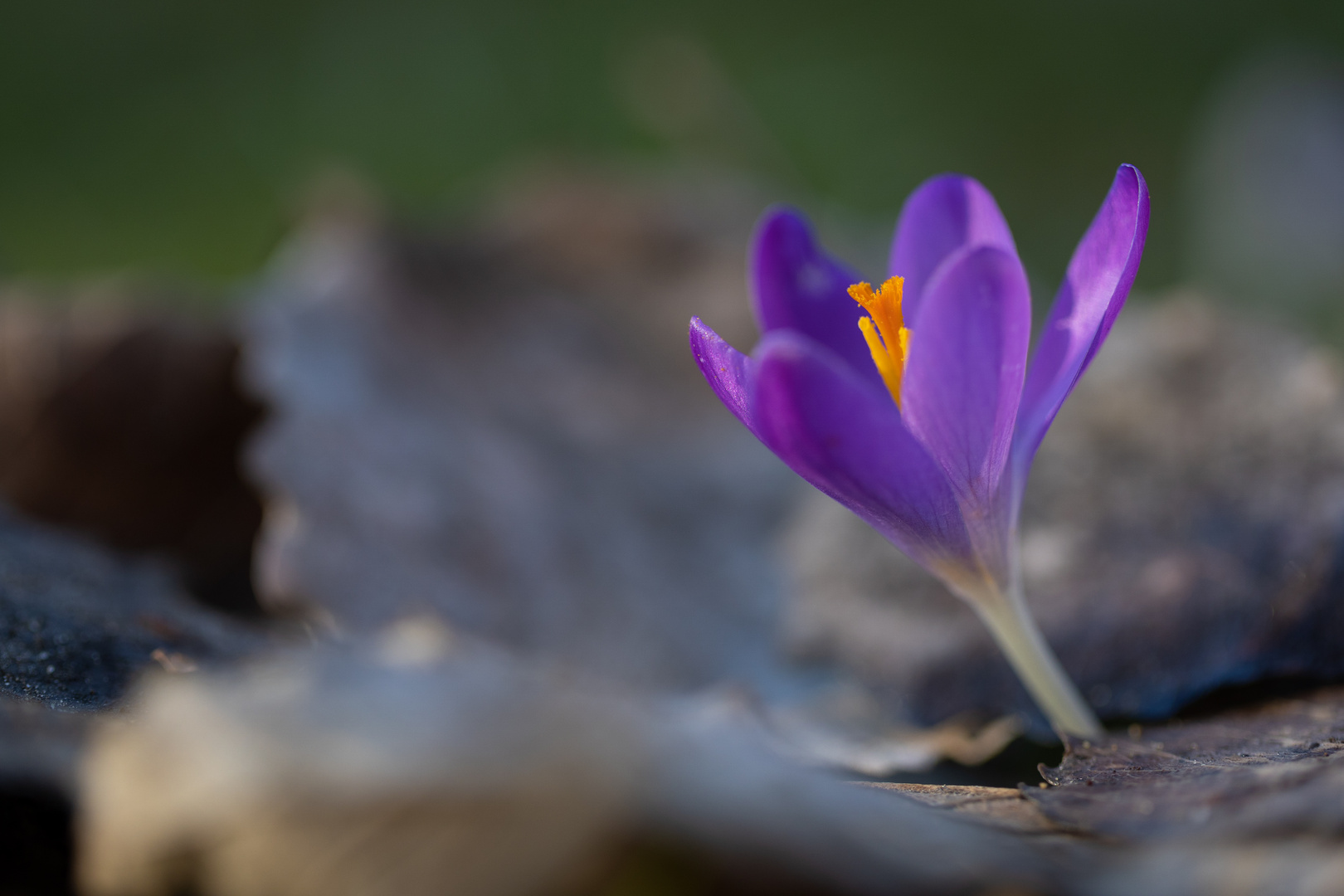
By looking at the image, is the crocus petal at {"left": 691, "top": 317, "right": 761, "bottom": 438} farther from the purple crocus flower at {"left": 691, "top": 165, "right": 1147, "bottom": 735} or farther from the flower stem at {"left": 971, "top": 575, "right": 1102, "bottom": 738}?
the flower stem at {"left": 971, "top": 575, "right": 1102, "bottom": 738}

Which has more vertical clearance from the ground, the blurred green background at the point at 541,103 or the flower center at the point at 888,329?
the blurred green background at the point at 541,103

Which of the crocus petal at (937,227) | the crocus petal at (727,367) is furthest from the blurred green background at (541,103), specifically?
the crocus petal at (727,367)

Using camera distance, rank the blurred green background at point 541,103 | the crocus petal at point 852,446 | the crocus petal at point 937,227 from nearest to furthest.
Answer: the crocus petal at point 852,446
the crocus petal at point 937,227
the blurred green background at point 541,103

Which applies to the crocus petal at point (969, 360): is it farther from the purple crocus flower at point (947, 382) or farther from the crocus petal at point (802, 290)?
the crocus petal at point (802, 290)

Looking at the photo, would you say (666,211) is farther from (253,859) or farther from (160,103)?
(160,103)

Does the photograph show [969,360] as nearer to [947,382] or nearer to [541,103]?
[947,382]

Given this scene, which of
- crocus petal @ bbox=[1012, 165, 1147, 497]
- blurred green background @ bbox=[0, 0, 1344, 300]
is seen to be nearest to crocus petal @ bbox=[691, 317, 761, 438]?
crocus petal @ bbox=[1012, 165, 1147, 497]
